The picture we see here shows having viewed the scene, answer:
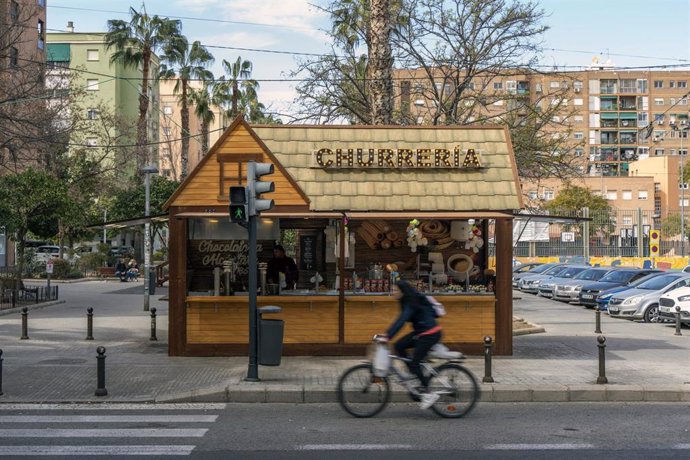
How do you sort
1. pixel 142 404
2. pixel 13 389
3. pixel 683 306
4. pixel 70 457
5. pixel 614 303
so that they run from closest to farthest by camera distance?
pixel 70 457 < pixel 142 404 < pixel 13 389 < pixel 683 306 < pixel 614 303

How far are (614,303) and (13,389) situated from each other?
1950 centimetres

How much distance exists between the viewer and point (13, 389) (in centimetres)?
1237

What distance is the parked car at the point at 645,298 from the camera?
25.0m

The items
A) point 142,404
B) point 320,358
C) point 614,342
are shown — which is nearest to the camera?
point 142,404

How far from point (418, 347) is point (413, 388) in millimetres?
596

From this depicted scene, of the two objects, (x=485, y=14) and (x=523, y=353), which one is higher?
(x=485, y=14)

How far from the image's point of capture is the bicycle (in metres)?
10.4

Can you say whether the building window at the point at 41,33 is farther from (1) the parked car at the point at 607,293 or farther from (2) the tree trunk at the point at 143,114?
(1) the parked car at the point at 607,293

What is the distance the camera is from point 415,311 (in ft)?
33.8

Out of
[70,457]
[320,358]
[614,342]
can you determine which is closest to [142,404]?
[70,457]

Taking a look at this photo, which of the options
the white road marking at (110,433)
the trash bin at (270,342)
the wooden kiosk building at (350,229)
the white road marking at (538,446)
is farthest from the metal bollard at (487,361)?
the white road marking at (110,433)

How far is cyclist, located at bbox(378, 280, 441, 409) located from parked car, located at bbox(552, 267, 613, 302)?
23.7 metres

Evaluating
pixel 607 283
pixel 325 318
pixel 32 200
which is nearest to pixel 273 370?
pixel 325 318

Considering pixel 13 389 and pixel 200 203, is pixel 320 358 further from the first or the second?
pixel 13 389
